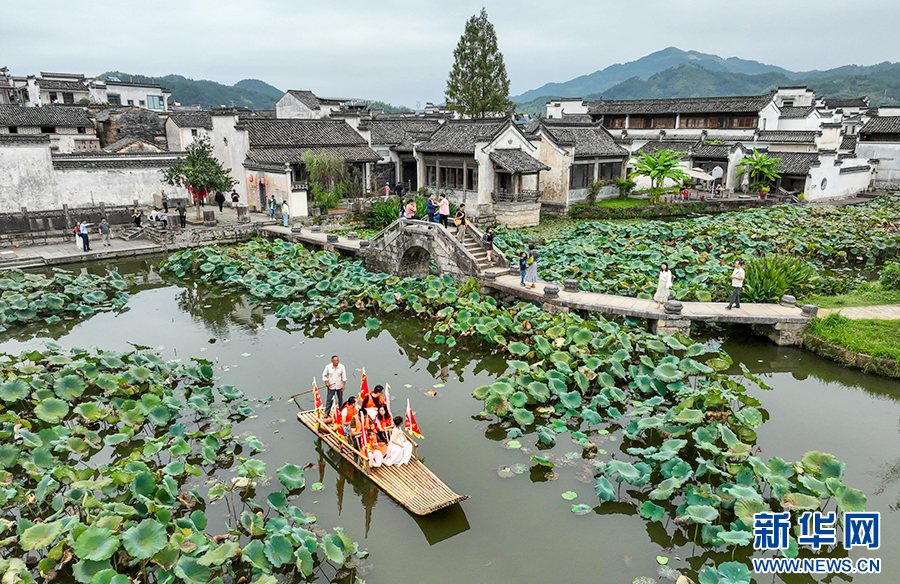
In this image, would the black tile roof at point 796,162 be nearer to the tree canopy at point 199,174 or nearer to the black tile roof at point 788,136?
the black tile roof at point 788,136

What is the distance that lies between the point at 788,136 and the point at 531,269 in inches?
1273

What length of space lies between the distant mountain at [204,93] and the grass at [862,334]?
3870 inches

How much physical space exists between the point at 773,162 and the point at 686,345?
29.4 m

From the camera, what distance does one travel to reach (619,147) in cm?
3800

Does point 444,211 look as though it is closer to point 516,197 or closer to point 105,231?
point 516,197

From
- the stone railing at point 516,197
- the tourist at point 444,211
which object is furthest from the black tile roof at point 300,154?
the tourist at point 444,211

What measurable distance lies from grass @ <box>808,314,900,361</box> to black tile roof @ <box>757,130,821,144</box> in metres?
29.4

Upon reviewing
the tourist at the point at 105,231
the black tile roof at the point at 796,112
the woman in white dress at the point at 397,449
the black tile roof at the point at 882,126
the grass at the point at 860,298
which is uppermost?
the black tile roof at the point at 796,112

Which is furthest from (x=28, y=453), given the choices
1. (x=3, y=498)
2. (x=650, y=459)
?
(x=650, y=459)

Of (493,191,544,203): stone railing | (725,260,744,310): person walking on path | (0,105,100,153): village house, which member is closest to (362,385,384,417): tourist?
(725,260,744,310): person walking on path

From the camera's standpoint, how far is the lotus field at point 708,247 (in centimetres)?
1920

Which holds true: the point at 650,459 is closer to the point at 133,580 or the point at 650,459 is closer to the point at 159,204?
the point at 133,580

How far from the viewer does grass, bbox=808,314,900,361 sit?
14336mm

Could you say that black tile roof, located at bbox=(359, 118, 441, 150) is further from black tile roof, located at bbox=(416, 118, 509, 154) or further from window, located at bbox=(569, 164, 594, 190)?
window, located at bbox=(569, 164, 594, 190)
